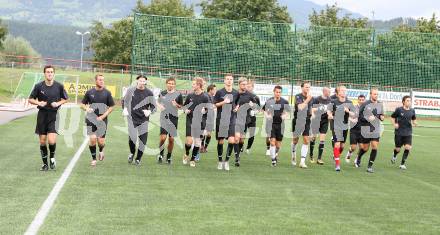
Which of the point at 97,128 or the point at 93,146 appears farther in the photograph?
the point at 97,128

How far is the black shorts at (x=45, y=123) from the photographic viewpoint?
13164 millimetres

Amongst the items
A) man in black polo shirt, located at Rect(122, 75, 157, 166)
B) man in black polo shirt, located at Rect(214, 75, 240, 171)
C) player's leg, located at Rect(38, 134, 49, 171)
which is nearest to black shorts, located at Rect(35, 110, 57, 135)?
player's leg, located at Rect(38, 134, 49, 171)

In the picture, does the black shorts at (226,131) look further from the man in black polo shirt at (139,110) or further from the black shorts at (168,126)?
the man in black polo shirt at (139,110)

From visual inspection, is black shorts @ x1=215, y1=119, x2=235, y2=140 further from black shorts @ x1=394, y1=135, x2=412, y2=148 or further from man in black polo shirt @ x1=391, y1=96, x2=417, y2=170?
black shorts @ x1=394, y1=135, x2=412, y2=148

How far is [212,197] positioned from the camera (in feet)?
35.3

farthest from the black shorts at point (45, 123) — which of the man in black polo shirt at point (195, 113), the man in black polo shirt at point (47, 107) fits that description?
the man in black polo shirt at point (195, 113)

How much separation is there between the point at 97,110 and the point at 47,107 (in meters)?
1.45

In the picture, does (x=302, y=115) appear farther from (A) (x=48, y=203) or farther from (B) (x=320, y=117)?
(A) (x=48, y=203)

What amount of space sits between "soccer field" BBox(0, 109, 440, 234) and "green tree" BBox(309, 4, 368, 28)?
6107cm

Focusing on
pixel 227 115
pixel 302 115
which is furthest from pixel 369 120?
pixel 227 115

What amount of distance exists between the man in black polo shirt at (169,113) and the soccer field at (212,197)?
Result: 537 mm

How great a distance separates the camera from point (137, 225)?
8.27 meters

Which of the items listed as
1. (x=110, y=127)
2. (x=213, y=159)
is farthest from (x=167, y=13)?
(x=213, y=159)

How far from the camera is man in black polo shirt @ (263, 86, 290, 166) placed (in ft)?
53.3
